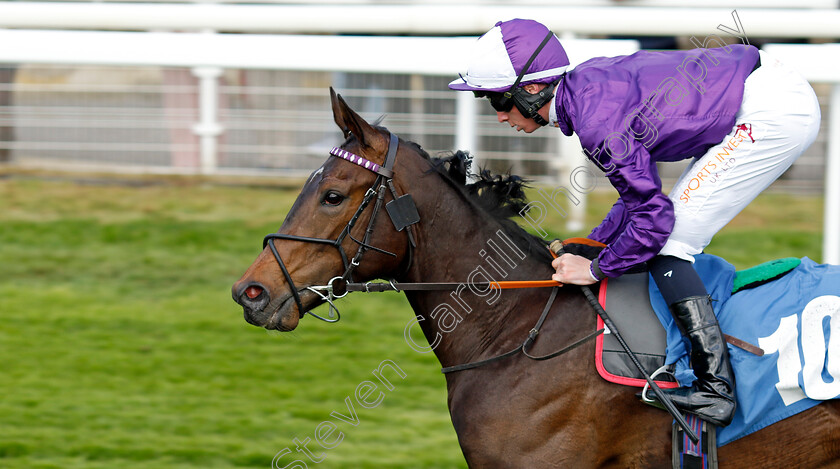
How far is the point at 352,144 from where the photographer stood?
2.76 metres

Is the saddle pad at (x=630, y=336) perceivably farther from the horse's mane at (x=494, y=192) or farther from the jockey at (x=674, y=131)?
the horse's mane at (x=494, y=192)

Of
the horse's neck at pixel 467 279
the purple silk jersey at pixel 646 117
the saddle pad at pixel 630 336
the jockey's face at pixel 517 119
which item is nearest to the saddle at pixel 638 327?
the saddle pad at pixel 630 336

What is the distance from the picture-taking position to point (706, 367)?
2.52 m

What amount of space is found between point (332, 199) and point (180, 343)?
319cm

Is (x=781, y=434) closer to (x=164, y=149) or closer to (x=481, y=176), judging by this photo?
(x=481, y=176)

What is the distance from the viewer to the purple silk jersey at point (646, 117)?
250 centimetres

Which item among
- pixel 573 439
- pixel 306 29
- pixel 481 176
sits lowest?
pixel 573 439

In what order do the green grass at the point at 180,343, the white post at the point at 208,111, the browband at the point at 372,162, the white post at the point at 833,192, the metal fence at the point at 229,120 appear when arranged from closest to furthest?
the browband at the point at 372,162
the green grass at the point at 180,343
the white post at the point at 833,192
the white post at the point at 208,111
the metal fence at the point at 229,120

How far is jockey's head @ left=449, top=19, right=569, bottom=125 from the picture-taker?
268cm

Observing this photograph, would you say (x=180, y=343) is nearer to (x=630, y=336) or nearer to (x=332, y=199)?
(x=332, y=199)

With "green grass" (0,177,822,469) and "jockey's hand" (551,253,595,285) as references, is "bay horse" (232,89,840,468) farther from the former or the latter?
"green grass" (0,177,822,469)

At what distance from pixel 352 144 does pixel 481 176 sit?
470 millimetres

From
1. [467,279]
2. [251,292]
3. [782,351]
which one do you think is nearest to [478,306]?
[467,279]

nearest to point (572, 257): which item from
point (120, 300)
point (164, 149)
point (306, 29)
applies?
point (120, 300)
